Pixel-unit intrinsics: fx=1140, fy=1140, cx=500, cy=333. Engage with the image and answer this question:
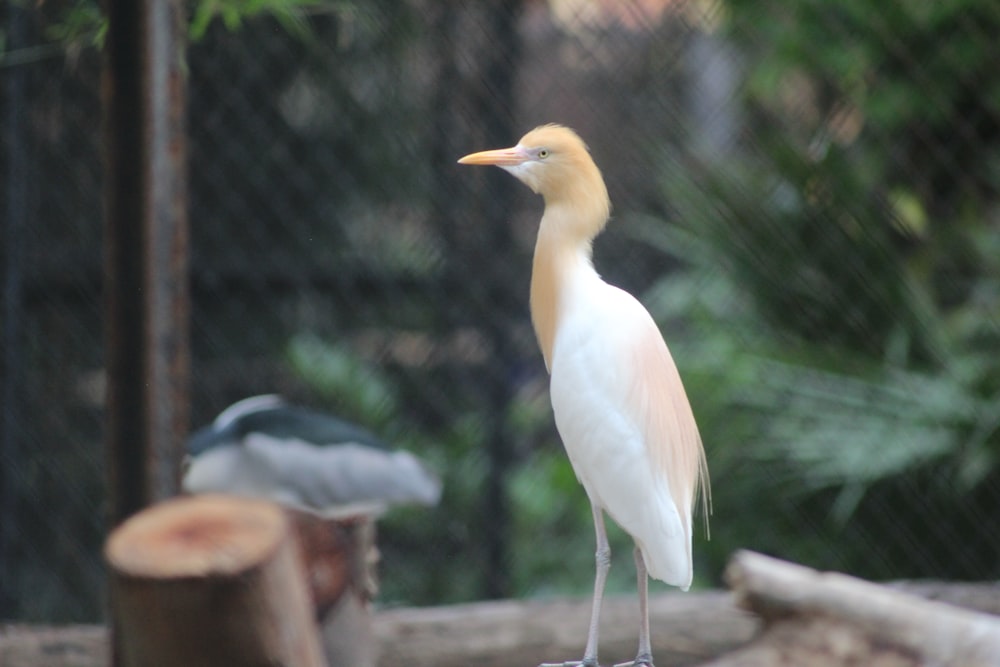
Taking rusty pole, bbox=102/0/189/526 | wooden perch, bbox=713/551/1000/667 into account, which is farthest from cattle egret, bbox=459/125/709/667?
rusty pole, bbox=102/0/189/526

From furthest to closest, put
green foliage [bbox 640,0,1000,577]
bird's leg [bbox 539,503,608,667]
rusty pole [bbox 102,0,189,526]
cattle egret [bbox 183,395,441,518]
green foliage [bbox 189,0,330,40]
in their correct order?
green foliage [bbox 640,0,1000,577]
green foliage [bbox 189,0,330,40]
cattle egret [bbox 183,395,441,518]
rusty pole [bbox 102,0,189,526]
bird's leg [bbox 539,503,608,667]

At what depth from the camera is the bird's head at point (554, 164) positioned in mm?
674

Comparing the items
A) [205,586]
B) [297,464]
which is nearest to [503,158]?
[205,586]

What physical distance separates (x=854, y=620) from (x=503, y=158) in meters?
0.53

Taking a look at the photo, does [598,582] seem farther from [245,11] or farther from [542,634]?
[245,11]

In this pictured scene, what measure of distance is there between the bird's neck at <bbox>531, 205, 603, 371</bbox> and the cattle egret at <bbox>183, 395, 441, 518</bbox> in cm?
64

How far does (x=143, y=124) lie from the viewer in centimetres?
114

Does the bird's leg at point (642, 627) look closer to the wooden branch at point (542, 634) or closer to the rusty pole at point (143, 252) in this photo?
the rusty pole at point (143, 252)

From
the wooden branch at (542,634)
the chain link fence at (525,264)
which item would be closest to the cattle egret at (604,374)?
the wooden branch at (542,634)

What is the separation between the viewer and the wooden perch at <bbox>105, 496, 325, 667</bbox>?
840 millimetres

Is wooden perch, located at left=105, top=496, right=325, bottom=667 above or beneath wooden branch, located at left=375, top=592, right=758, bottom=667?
above

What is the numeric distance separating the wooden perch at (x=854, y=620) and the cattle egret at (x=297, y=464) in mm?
574

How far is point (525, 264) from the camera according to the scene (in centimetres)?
212

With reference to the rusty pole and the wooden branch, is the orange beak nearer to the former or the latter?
the rusty pole
